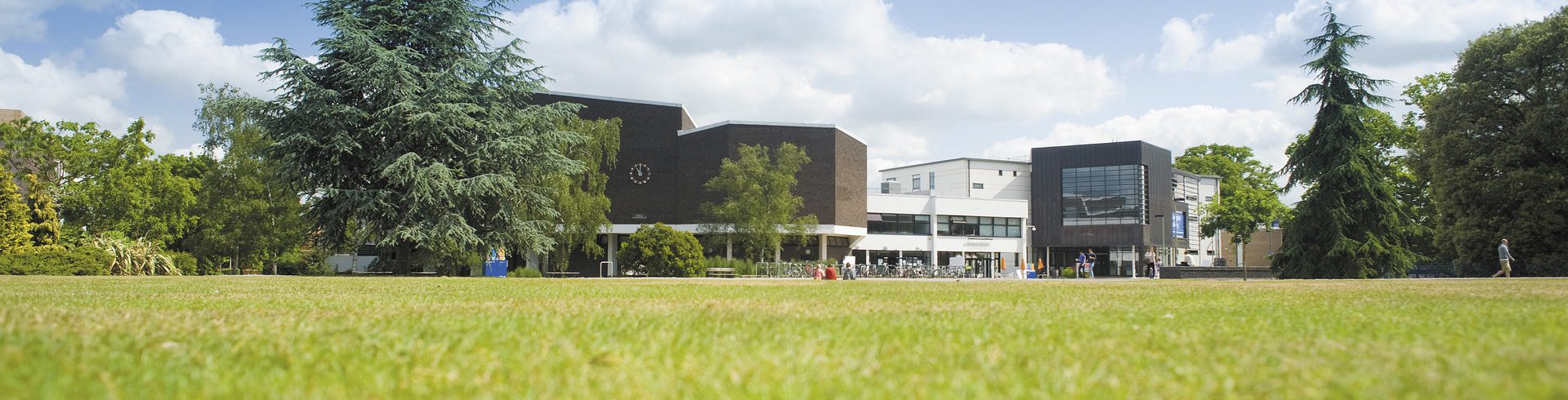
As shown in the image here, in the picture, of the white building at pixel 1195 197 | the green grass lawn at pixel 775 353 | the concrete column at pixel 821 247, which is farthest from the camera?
the white building at pixel 1195 197

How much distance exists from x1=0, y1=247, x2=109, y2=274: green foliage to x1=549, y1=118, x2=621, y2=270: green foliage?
1607cm

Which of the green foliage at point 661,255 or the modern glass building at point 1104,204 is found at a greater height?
the modern glass building at point 1104,204

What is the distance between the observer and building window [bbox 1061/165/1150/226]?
72688mm

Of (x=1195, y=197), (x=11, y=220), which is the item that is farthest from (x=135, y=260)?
(x=1195, y=197)

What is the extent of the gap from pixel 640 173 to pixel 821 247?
12770mm

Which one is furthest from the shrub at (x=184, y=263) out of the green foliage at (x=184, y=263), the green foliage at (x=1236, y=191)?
the green foliage at (x=1236, y=191)

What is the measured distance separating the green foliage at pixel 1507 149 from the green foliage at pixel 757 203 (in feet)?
95.5

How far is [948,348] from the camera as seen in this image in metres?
4.75

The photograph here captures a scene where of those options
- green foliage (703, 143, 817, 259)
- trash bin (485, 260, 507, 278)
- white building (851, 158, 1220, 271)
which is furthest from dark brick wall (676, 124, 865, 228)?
trash bin (485, 260, 507, 278)

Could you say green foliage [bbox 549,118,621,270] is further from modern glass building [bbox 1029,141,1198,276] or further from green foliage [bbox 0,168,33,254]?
modern glass building [bbox 1029,141,1198,276]

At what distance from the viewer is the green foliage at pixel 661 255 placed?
43.3 meters

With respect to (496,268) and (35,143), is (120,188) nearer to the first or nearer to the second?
(35,143)

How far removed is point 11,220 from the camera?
3447 cm

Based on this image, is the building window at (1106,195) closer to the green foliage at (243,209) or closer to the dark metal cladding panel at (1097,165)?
the dark metal cladding panel at (1097,165)
